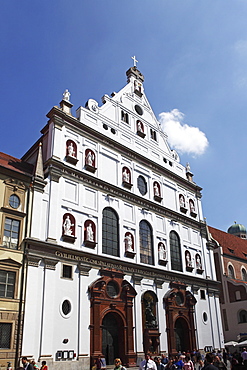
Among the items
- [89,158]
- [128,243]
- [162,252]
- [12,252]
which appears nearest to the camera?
[12,252]

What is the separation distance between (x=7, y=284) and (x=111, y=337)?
8.72m

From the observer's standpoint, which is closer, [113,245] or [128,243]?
[113,245]

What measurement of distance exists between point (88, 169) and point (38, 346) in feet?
41.3

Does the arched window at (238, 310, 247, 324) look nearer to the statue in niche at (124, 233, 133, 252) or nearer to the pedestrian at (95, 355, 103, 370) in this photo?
the statue in niche at (124, 233, 133, 252)

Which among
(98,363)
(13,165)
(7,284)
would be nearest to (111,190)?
(13,165)

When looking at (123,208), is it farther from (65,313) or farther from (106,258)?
(65,313)

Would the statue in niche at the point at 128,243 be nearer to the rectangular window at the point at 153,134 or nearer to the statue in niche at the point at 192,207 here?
the statue in niche at the point at 192,207

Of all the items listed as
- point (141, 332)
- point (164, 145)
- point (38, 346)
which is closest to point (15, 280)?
point (38, 346)

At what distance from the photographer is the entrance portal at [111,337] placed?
934 inches

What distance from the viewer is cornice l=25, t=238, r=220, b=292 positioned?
850 inches

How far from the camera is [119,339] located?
24797 millimetres

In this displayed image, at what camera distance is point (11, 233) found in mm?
20953

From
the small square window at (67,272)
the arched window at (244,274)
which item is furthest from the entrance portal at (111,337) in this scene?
the arched window at (244,274)

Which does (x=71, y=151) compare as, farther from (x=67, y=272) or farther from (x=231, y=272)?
(x=231, y=272)
